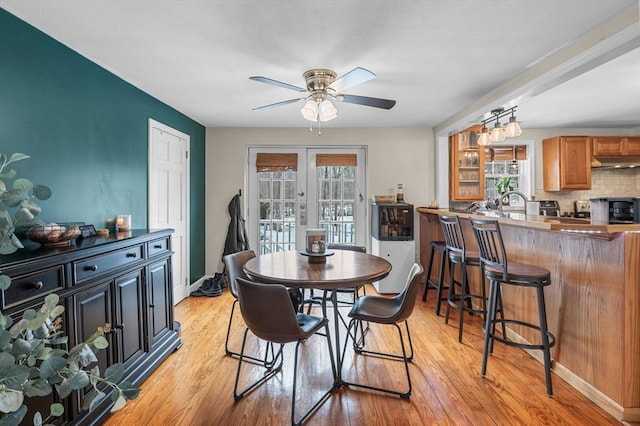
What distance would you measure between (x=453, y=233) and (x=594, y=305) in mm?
1287

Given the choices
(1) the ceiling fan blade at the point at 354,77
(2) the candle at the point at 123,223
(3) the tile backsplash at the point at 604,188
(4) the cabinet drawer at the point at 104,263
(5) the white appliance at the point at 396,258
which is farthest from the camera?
(3) the tile backsplash at the point at 604,188

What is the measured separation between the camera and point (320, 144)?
16.0 ft

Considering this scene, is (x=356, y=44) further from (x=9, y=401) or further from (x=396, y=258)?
(x=396, y=258)

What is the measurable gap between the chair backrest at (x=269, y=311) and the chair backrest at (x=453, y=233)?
188 cm

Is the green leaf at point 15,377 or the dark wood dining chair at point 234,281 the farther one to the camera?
the dark wood dining chair at point 234,281

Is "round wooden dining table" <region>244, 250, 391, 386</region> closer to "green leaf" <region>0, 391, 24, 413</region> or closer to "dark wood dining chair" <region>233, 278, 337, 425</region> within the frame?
"dark wood dining chair" <region>233, 278, 337, 425</region>

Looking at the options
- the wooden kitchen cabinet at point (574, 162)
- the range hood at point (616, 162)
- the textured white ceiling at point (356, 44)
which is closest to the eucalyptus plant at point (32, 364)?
the textured white ceiling at point (356, 44)

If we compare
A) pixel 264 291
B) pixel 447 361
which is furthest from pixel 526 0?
pixel 447 361

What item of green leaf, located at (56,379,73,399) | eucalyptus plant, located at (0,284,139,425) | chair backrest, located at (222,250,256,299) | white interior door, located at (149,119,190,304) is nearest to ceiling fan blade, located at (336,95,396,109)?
chair backrest, located at (222,250,256,299)

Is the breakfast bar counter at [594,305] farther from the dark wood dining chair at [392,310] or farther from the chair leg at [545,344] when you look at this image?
the dark wood dining chair at [392,310]

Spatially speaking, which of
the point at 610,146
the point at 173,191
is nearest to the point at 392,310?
the point at 173,191

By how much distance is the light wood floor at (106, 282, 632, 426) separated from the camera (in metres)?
1.92

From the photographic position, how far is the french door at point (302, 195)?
493 cm

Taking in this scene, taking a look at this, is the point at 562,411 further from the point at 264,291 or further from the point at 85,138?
the point at 85,138
